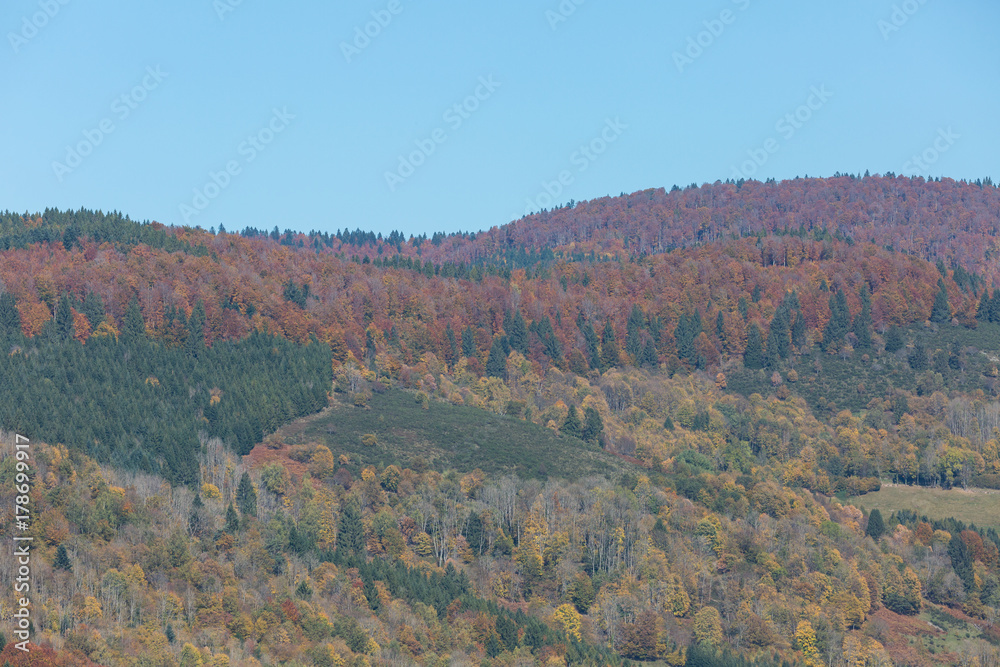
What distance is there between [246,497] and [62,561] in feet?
102

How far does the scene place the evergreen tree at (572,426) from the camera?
196 metres

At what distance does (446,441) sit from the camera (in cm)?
17800

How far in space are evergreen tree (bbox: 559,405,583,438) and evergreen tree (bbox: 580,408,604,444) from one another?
2.30 feet

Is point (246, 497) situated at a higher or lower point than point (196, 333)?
lower

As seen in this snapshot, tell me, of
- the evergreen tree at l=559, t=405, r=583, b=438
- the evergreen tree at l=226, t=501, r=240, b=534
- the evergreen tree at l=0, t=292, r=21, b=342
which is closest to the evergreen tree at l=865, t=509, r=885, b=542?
the evergreen tree at l=559, t=405, r=583, b=438

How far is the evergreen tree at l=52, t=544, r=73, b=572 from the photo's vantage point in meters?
116

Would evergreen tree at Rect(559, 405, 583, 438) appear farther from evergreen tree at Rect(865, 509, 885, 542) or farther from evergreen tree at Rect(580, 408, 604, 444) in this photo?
evergreen tree at Rect(865, 509, 885, 542)

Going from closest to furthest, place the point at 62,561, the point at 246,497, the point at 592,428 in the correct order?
the point at 62,561, the point at 246,497, the point at 592,428

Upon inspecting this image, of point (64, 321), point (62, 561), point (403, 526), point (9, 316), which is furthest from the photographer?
point (64, 321)

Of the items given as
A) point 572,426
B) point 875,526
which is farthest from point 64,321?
point 875,526

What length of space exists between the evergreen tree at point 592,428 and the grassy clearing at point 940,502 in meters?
37.0

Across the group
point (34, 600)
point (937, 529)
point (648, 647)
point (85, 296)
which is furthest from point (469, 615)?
point (85, 296)

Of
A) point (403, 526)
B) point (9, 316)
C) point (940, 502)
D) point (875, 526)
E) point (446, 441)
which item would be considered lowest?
point (403, 526)

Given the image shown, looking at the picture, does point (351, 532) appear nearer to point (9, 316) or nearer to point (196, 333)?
point (196, 333)
